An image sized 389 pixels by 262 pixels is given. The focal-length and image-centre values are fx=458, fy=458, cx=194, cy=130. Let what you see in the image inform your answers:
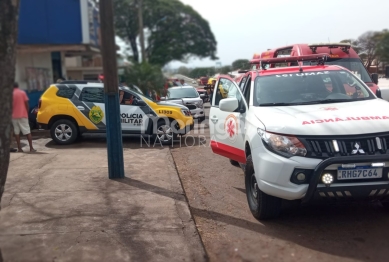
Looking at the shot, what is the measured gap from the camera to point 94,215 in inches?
229

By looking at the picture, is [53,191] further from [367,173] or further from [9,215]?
[367,173]

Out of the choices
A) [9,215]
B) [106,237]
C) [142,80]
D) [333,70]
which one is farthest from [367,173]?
[142,80]

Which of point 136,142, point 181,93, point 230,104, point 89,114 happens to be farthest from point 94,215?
point 181,93

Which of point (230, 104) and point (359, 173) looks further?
point (230, 104)

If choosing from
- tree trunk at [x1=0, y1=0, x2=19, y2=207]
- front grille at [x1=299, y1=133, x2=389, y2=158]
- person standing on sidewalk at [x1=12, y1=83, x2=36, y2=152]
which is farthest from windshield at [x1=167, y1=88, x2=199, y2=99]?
tree trunk at [x1=0, y1=0, x2=19, y2=207]

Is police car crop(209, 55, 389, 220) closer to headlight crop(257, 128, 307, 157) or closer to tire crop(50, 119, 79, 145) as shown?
headlight crop(257, 128, 307, 157)

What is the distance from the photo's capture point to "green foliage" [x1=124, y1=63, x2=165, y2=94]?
18562 mm

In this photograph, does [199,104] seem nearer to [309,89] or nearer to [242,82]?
[242,82]

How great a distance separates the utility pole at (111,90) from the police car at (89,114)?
14.5 ft

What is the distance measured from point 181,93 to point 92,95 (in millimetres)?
6079

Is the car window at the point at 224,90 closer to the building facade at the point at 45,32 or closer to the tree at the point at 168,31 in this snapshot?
the building facade at the point at 45,32

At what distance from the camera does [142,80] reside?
18.7m

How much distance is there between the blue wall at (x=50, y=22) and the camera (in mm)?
17469

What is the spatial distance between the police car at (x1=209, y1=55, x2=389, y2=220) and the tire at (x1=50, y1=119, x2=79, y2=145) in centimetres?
685
